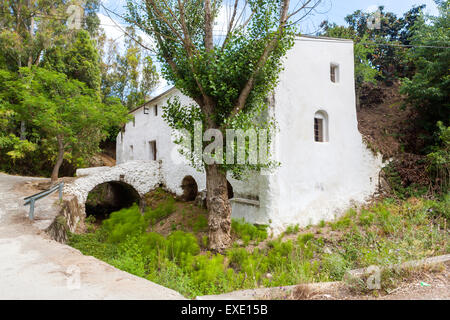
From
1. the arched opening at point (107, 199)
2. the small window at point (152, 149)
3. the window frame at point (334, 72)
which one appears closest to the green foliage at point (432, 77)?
the window frame at point (334, 72)

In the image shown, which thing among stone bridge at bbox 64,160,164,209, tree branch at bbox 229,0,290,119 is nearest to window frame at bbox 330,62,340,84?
tree branch at bbox 229,0,290,119

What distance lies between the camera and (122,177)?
1221 centimetres

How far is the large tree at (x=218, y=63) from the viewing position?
266 inches

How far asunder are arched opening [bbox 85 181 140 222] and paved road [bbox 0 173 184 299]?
984 centimetres

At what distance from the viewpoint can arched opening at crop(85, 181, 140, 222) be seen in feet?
49.8

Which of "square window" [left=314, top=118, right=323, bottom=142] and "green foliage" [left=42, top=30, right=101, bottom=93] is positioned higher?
"green foliage" [left=42, top=30, right=101, bottom=93]

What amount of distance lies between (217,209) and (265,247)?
1.72m

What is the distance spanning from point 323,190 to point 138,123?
11.3 meters

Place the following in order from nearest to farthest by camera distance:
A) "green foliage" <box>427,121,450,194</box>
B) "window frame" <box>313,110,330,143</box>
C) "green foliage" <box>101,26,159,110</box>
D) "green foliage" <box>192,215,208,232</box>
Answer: "green foliage" <box>192,215,208,232</box>
"green foliage" <box>427,121,450,194</box>
"window frame" <box>313,110,330,143</box>
"green foliage" <box>101,26,159,110</box>

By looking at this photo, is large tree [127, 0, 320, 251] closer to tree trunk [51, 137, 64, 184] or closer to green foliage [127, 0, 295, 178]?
green foliage [127, 0, 295, 178]

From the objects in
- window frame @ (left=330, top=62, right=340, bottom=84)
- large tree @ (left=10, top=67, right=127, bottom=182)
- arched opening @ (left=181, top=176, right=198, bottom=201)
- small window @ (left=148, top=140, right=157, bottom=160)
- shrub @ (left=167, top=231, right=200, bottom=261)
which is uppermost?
window frame @ (left=330, top=62, right=340, bottom=84)

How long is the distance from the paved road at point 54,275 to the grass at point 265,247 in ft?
5.47

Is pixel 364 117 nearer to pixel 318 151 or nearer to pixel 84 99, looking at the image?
pixel 318 151

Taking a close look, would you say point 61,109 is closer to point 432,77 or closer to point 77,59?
point 77,59
